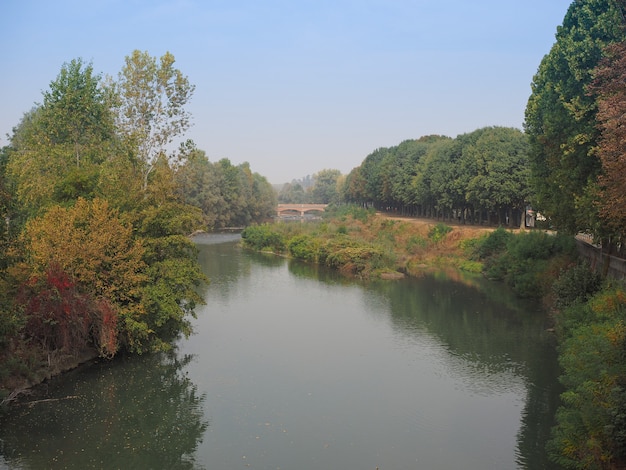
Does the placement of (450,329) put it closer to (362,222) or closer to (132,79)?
(132,79)

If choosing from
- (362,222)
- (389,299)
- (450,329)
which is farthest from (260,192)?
(450,329)

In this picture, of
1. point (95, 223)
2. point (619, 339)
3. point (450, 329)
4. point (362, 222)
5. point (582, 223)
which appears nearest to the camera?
point (619, 339)

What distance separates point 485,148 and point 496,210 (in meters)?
7.32

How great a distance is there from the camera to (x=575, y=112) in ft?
93.8

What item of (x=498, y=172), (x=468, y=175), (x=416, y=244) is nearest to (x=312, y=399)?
(x=498, y=172)

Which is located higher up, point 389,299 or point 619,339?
point 619,339

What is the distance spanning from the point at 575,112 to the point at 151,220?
20.5 metres

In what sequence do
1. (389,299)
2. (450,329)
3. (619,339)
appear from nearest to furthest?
(619,339), (450,329), (389,299)

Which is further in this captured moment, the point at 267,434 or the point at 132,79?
the point at 132,79

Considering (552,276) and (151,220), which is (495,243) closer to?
(552,276)

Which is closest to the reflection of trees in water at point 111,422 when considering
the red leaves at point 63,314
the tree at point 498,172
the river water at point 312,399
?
the river water at point 312,399

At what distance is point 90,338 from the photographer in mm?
26734

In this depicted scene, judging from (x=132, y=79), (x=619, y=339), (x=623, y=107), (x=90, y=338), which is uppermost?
(x=132, y=79)

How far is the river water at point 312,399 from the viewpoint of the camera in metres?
19.1
